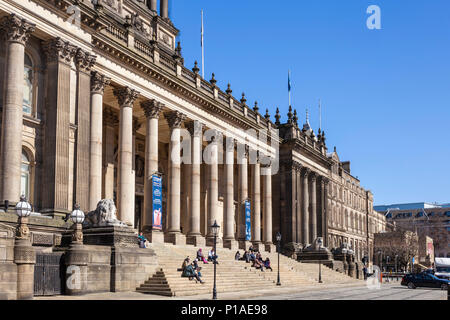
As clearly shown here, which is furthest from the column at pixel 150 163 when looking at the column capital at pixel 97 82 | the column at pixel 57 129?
the column at pixel 57 129

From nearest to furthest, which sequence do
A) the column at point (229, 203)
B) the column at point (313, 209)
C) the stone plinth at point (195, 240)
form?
the stone plinth at point (195, 240) < the column at point (229, 203) < the column at point (313, 209)

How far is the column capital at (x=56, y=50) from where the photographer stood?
32375mm

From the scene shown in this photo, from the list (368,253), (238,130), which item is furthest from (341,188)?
(238,130)

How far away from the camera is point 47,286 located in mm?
24984

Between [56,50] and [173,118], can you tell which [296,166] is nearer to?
[173,118]

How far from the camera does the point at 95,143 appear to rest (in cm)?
3584

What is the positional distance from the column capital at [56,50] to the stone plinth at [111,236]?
10016mm

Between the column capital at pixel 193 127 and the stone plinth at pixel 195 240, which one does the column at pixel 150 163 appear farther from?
the stone plinth at pixel 195 240

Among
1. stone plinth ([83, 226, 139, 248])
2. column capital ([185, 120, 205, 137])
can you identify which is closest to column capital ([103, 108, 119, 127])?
column capital ([185, 120, 205, 137])

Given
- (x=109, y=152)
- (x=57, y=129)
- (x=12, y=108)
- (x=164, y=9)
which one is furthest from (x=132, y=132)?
(x=164, y=9)

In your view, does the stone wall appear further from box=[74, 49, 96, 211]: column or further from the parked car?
the parked car

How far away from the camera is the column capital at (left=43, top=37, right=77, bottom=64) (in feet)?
106

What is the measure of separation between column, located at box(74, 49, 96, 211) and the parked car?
93.3 feet

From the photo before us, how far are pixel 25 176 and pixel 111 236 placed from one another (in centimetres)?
661
